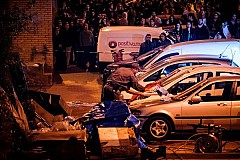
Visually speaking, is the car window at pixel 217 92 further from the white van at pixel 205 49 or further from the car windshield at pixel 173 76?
the white van at pixel 205 49

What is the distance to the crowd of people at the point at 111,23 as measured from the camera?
20922 mm

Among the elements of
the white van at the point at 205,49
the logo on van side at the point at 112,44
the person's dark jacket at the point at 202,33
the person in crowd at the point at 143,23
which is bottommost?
the logo on van side at the point at 112,44

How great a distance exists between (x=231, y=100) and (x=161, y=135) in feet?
5.44

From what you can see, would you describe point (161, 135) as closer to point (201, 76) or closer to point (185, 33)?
point (201, 76)

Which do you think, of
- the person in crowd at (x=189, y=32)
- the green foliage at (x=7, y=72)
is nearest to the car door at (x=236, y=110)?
the green foliage at (x=7, y=72)

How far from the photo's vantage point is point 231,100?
12.2 meters

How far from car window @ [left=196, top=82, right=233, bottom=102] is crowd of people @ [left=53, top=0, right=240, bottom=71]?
671 cm

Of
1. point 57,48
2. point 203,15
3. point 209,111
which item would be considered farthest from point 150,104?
point 203,15

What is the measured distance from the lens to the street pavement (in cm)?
1186

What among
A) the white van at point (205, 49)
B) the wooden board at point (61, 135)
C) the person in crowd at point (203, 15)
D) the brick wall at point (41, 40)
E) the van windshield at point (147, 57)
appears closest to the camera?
the wooden board at point (61, 135)

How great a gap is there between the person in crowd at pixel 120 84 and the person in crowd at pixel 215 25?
32.0ft

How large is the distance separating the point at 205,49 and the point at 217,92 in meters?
4.03

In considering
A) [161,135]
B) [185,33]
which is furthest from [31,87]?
[185,33]

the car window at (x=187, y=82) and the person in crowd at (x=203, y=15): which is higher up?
the person in crowd at (x=203, y=15)
